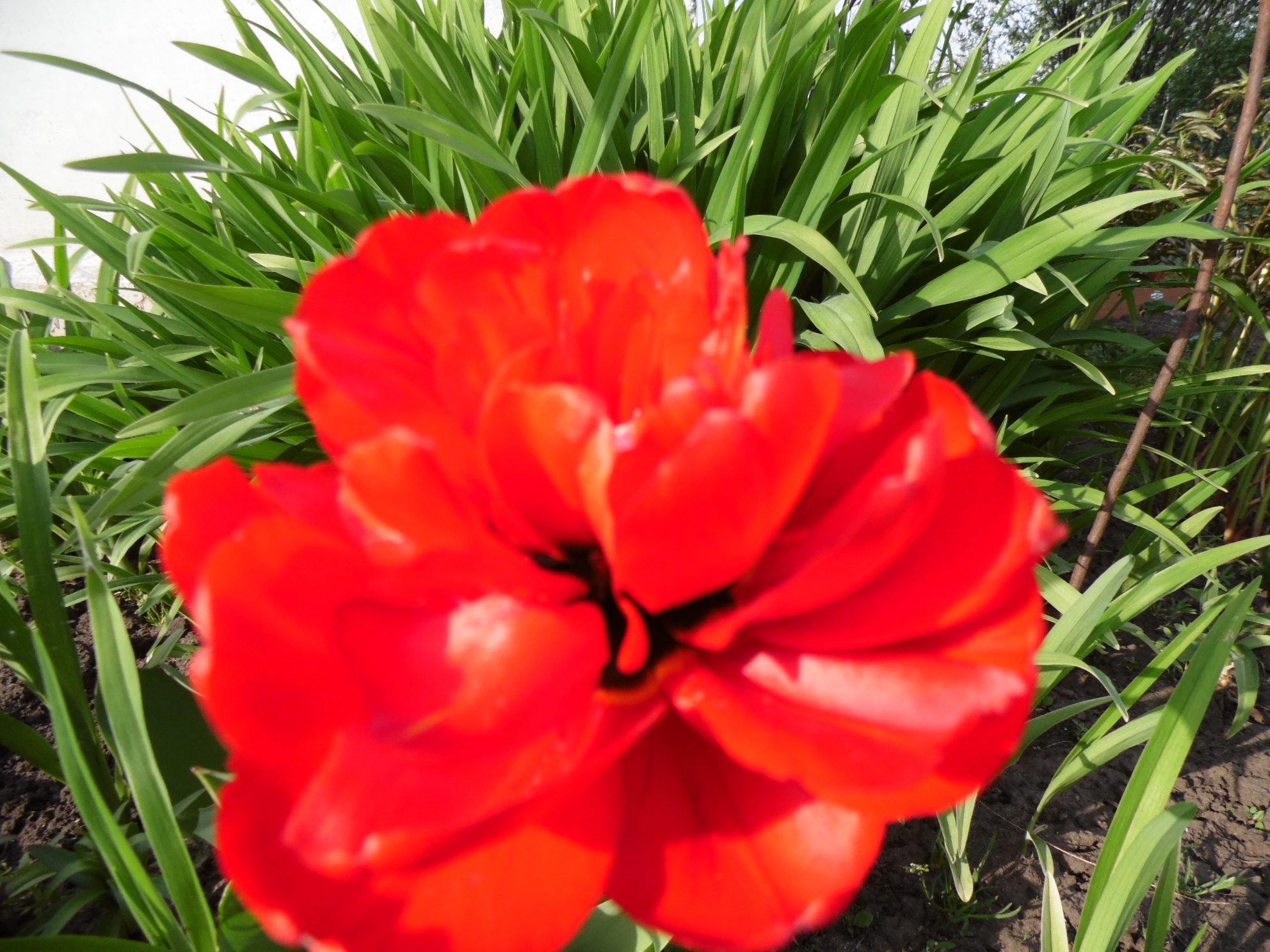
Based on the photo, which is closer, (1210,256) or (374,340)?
(374,340)

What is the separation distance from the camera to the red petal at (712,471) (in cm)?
25

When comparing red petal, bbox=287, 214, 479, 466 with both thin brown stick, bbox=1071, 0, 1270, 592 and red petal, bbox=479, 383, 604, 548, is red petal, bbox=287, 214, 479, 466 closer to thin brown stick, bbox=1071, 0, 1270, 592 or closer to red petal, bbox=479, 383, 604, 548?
red petal, bbox=479, 383, 604, 548

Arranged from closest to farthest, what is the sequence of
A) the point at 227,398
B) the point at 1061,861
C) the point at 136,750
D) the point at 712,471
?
1. the point at 712,471
2. the point at 136,750
3. the point at 227,398
4. the point at 1061,861

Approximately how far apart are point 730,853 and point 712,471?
0.15m

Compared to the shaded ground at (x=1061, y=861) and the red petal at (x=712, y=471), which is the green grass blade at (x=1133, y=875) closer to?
the shaded ground at (x=1061, y=861)

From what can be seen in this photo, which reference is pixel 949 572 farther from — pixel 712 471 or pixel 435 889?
pixel 435 889

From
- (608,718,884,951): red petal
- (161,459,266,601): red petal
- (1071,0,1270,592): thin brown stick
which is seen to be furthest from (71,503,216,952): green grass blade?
(1071,0,1270,592): thin brown stick

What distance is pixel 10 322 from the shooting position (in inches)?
45.6

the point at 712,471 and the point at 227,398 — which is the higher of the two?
the point at 712,471

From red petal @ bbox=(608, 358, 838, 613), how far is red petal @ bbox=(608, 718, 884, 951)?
0.09 metres

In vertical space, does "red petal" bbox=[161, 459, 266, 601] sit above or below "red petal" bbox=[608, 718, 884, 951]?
above

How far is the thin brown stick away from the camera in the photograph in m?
0.63

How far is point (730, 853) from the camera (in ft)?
0.88

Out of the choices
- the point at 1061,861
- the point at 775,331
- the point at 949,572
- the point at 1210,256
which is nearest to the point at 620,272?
the point at 775,331
